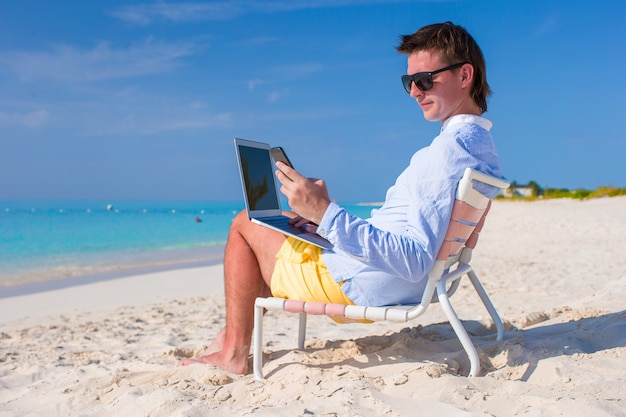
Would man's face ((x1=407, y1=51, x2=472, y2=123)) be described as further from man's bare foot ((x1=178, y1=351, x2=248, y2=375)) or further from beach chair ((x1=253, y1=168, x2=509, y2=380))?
man's bare foot ((x1=178, y1=351, x2=248, y2=375))

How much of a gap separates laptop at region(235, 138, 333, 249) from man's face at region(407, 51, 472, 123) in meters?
0.73

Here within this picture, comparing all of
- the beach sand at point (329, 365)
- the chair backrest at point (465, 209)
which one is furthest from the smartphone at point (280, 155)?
the beach sand at point (329, 365)

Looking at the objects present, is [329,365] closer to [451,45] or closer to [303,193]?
[303,193]

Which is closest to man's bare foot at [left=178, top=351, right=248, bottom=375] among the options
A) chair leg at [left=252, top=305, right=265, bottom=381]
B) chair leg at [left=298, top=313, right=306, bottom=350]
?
chair leg at [left=252, top=305, right=265, bottom=381]

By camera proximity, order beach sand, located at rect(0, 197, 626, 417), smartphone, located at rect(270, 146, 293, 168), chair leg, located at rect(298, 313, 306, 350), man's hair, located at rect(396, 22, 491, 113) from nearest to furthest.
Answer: beach sand, located at rect(0, 197, 626, 417)
man's hair, located at rect(396, 22, 491, 113)
smartphone, located at rect(270, 146, 293, 168)
chair leg, located at rect(298, 313, 306, 350)

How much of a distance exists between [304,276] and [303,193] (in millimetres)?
544

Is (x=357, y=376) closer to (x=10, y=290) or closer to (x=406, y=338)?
(x=406, y=338)

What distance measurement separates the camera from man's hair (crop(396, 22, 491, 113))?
7.91 ft

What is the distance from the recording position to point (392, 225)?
2438 mm

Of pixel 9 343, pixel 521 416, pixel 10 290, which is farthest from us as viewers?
pixel 10 290

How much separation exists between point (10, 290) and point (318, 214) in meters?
7.26

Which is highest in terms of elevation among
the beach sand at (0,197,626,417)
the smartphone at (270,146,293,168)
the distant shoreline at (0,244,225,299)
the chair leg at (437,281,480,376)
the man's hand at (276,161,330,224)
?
the smartphone at (270,146,293,168)

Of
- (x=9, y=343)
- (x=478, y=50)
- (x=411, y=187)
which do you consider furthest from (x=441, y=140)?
(x=9, y=343)

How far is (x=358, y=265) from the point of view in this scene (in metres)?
2.49
